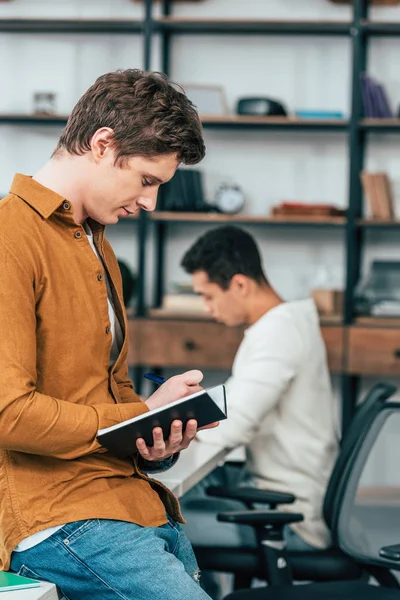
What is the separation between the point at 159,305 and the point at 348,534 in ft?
9.89

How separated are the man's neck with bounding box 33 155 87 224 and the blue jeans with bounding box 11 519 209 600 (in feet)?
1.51

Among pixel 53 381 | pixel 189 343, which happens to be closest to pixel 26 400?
pixel 53 381

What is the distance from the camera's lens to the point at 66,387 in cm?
132

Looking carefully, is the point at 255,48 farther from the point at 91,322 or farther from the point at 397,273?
the point at 91,322

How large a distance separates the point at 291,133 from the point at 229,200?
20.0 inches

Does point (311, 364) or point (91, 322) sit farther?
point (311, 364)

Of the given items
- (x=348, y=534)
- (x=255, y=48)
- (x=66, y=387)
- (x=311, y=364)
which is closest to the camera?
(x=66, y=387)

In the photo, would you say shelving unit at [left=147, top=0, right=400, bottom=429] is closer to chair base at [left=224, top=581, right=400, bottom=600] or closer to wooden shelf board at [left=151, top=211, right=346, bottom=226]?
wooden shelf board at [left=151, top=211, right=346, bottom=226]

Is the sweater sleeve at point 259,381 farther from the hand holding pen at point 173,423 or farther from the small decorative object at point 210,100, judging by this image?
the small decorative object at point 210,100

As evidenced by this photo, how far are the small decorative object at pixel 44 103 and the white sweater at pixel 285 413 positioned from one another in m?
2.55

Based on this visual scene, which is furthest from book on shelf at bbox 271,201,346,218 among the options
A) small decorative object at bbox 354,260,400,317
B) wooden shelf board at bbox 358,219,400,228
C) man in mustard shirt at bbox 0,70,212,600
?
man in mustard shirt at bbox 0,70,212,600

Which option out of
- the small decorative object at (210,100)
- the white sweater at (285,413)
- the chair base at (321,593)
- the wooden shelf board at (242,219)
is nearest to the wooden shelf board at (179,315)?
the wooden shelf board at (242,219)

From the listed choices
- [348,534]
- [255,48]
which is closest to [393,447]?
[255,48]

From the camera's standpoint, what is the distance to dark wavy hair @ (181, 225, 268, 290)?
111 inches
